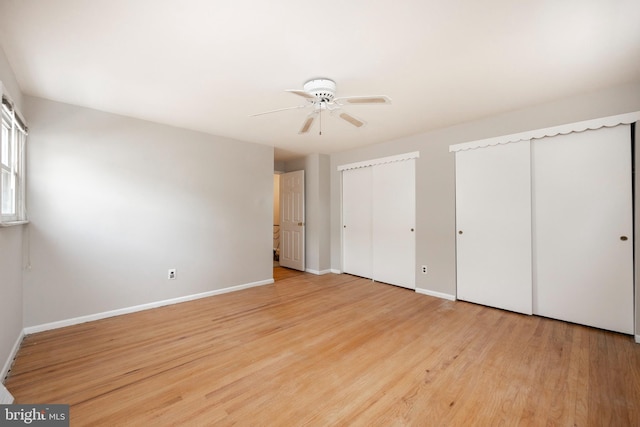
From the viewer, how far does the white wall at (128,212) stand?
8.93 ft

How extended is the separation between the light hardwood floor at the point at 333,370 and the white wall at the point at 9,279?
0.15 m

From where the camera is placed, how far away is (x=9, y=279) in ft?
7.06

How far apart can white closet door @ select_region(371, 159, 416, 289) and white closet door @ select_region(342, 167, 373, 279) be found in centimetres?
15

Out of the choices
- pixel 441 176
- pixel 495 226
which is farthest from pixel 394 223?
pixel 495 226

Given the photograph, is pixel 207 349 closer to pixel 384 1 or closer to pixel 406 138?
pixel 384 1

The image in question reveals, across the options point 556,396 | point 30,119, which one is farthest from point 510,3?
point 30,119

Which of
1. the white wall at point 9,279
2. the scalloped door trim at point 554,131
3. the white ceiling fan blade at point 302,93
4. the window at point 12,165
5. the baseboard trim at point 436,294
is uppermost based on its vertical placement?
the white ceiling fan blade at point 302,93

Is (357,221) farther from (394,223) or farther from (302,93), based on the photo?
(302,93)

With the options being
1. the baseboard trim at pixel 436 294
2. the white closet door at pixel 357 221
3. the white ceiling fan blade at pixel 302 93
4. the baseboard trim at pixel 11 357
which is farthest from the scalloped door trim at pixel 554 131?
the baseboard trim at pixel 11 357

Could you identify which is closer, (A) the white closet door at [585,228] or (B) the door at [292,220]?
(A) the white closet door at [585,228]

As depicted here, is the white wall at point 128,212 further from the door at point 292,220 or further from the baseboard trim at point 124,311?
the door at point 292,220

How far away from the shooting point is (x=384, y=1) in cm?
148

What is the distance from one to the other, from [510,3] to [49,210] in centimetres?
415

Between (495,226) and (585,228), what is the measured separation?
778mm
